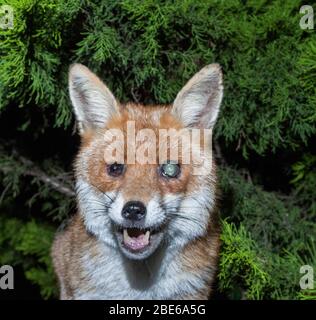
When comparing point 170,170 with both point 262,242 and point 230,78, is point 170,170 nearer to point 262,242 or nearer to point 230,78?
point 230,78

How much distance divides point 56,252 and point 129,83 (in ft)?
3.36

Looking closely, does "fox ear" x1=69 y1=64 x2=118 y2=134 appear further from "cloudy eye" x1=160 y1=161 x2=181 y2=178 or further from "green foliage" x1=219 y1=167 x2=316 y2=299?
"green foliage" x1=219 y1=167 x2=316 y2=299

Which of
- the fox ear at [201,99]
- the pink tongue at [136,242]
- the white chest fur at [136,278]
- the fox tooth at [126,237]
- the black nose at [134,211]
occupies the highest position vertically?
the fox ear at [201,99]

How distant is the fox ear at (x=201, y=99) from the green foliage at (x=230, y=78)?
375 mm

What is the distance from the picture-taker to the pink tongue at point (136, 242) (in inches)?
107

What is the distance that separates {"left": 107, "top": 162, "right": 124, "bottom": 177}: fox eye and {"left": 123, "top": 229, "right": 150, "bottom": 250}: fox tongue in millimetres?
252

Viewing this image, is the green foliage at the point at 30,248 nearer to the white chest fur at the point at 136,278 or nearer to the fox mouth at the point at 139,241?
the white chest fur at the point at 136,278

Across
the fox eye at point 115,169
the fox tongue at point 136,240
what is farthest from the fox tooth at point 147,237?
→ the fox eye at point 115,169

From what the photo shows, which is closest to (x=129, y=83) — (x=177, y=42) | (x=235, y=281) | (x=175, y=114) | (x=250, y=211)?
(x=177, y=42)

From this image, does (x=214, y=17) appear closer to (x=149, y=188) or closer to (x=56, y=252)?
(x=149, y=188)

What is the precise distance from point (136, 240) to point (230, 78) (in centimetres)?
112

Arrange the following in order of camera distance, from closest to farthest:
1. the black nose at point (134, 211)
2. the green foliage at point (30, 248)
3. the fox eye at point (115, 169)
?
the black nose at point (134, 211)
the fox eye at point (115, 169)
the green foliage at point (30, 248)

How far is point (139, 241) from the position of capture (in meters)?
2.74
